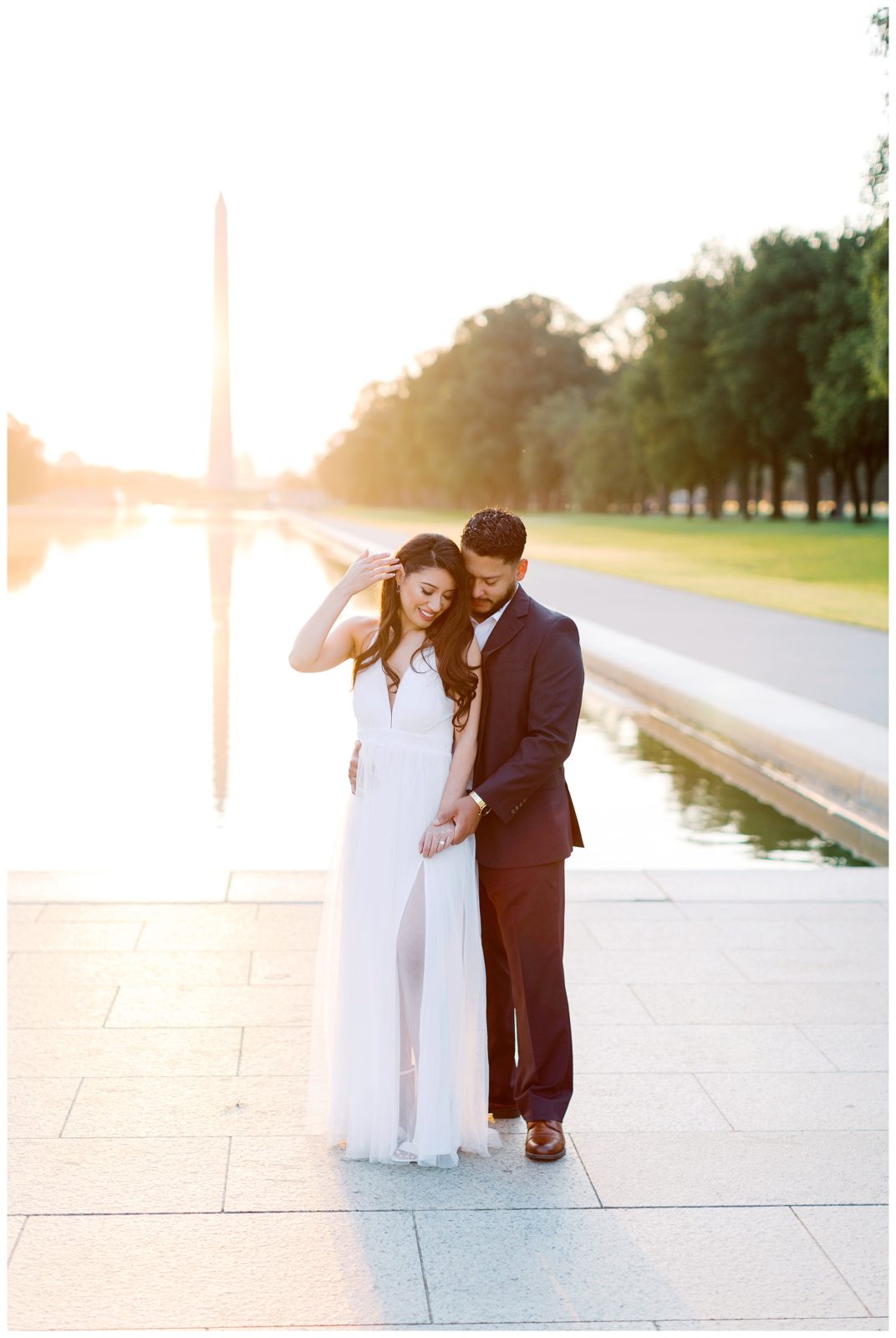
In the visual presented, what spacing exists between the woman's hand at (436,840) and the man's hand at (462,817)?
0.01 m

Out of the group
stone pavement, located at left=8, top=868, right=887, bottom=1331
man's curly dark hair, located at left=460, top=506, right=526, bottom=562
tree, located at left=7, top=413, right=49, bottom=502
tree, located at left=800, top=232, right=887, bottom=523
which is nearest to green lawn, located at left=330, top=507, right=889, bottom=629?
tree, located at left=800, top=232, right=887, bottom=523

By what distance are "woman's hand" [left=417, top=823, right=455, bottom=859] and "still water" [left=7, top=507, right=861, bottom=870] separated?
3095 mm

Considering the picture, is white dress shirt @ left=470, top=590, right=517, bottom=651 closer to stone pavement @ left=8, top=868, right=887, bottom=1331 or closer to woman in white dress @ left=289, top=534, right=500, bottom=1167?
woman in white dress @ left=289, top=534, right=500, bottom=1167

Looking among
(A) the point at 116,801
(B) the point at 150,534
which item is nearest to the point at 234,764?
(A) the point at 116,801

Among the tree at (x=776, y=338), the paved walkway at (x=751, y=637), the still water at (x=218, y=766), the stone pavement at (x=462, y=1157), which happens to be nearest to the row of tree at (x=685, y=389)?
the tree at (x=776, y=338)

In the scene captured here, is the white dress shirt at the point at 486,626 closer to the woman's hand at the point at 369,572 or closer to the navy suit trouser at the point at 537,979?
the woman's hand at the point at 369,572

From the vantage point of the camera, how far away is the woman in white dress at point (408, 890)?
147 inches

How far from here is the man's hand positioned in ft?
12.3

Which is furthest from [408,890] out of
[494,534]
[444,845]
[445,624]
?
[494,534]

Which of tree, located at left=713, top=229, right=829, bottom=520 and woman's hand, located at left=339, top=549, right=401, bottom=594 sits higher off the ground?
tree, located at left=713, top=229, right=829, bottom=520

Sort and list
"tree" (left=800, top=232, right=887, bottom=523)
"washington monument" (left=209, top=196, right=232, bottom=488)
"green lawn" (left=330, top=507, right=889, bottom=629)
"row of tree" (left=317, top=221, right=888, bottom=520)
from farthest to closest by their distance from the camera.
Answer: "row of tree" (left=317, top=221, right=888, bottom=520)
"washington monument" (left=209, top=196, right=232, bottom=488)
"tree" (left=800, top=232, right=887, bottom=523)
"green lawn" (left=330, top=507, right=889, bottom=629)

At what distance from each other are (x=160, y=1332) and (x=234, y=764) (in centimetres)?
723

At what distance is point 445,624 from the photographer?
147 inches

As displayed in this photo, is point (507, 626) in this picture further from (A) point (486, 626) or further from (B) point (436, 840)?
(B) point (436, 840)
